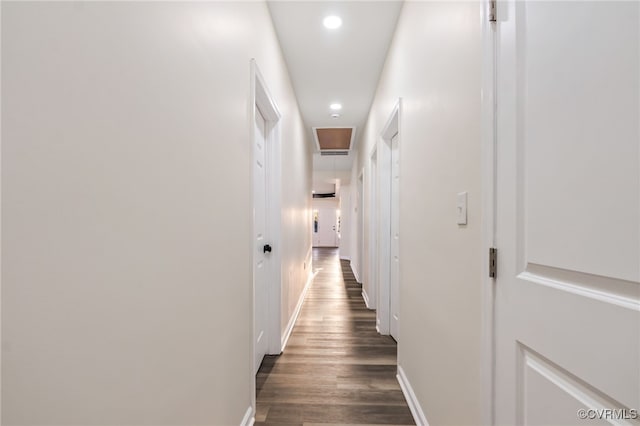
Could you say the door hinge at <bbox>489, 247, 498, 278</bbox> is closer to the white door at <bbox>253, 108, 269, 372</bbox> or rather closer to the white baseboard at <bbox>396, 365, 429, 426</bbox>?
the white baseboard at <bbox>396, 365, 429, 426</bbox>

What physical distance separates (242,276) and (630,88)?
4.94 feet

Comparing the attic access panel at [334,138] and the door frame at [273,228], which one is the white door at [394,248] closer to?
the door frame at [273,228]

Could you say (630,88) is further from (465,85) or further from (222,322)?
(222,322)

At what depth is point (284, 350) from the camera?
267 centimetres

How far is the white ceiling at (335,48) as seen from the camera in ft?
6.97

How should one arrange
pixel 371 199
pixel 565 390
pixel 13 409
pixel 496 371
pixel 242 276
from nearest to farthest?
pixel 13 409, pixel 565 390, pixel 496 371, pixel 242 276, pixel 371 199

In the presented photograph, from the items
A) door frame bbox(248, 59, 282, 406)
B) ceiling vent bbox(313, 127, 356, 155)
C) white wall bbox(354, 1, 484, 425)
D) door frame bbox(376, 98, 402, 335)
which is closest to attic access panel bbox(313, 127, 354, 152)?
ceiling vent bbox(313, 127, 356, 155)

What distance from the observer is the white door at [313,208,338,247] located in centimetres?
1357

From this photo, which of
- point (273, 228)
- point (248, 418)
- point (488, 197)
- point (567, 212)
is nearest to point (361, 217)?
point (273, 228)

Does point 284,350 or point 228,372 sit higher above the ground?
point 228,372

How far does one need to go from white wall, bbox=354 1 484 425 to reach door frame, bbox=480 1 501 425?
47mm

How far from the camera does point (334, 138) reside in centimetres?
535

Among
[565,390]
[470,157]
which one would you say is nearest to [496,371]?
[565,390]

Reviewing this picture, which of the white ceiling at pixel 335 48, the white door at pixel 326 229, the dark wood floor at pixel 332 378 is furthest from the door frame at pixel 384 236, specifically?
the white door at pixel 326 229
